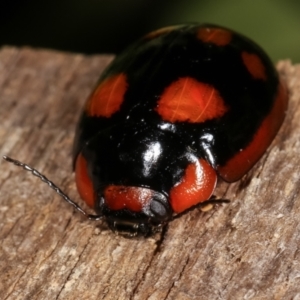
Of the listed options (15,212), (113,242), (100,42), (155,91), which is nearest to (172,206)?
(113,242)

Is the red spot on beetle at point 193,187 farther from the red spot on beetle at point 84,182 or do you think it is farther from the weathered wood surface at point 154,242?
the red spot on beetle at point 84,182

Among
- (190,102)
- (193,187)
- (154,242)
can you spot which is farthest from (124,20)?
(154,242)

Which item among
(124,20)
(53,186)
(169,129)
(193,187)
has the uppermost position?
(169,129)

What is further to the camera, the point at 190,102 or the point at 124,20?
the point at 124,20

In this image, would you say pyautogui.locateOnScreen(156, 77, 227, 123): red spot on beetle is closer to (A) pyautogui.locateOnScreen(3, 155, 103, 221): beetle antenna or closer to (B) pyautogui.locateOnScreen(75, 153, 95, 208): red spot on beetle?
(B) pyautogui.locateOnScreen(75, 153, 95, 208): red spot on beetle

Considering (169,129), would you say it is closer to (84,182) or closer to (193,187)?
(193,187)

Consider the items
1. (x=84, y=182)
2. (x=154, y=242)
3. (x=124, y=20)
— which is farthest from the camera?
(x=124, y=20)

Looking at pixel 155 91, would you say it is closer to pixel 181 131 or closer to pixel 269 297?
pixel 181 131
